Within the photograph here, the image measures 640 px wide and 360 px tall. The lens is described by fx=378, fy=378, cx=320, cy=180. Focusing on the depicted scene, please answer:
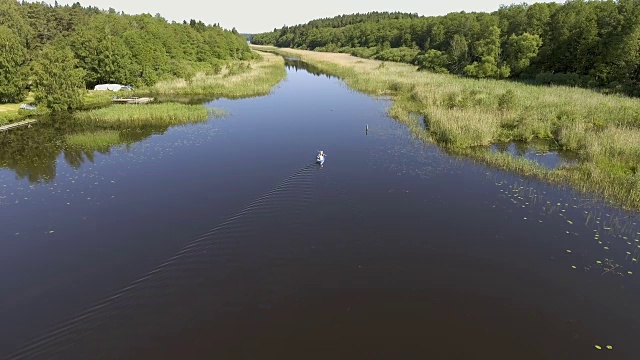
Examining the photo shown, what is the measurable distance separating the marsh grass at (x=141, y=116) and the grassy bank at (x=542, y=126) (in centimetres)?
2141

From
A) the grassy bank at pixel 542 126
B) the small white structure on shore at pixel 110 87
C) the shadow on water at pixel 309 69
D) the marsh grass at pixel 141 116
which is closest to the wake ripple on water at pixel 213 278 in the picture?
the grassy bank at pixel 542 126

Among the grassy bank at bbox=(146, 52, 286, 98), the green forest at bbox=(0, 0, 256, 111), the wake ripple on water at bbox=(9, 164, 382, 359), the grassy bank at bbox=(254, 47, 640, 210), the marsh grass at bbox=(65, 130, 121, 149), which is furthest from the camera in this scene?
the grassy bank at bbox=(146, 52, 286, 98)

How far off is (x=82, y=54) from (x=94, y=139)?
3333 centimetres

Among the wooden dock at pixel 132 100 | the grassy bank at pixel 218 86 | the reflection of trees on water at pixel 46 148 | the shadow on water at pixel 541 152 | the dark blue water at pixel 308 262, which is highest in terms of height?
the grassy bank at pixel 218 86

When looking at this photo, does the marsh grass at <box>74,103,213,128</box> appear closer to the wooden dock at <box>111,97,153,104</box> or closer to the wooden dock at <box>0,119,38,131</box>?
the wooden dock at <box>0,119,38,131</box>

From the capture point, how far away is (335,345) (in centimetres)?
1081

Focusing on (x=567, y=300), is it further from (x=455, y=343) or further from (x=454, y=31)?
(x=454, y=31)

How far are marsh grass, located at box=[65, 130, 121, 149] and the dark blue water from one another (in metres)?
4.69

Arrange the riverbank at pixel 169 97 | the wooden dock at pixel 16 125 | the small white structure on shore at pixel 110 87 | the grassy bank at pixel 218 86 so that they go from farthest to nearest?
the small white structure on shore at pixel 110 87
the grassy bank at pixel 218 86
the riverbank at pixel 169 97
the wooden dock at pixel 16 125

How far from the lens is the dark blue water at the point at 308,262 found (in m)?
11.0

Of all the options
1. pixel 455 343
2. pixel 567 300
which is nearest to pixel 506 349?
pixel 455 343

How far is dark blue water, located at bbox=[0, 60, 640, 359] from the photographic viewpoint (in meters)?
11.0

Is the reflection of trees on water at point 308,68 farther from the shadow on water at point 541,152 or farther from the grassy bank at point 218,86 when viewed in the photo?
the shadow on water at point 541,152

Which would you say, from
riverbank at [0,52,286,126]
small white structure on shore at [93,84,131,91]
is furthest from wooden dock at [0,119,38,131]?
small white structure on shore at [93,84,131,91]
